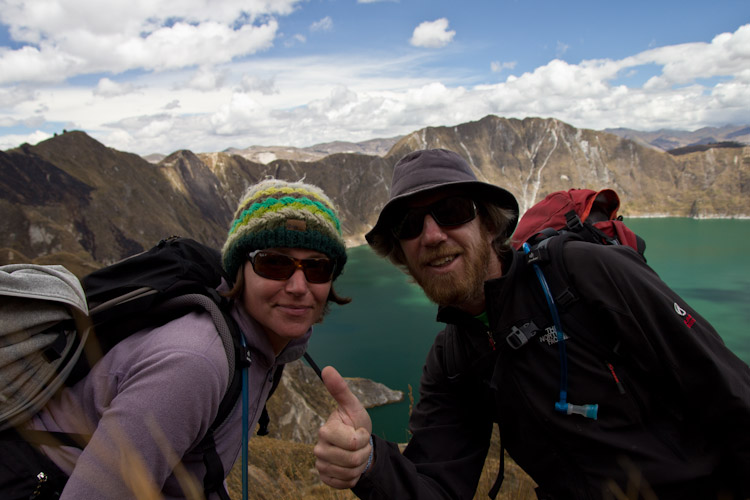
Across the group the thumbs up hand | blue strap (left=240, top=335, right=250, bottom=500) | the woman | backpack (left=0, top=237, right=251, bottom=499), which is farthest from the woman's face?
the thumbs up hand

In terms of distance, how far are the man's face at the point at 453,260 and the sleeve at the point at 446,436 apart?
0.46m

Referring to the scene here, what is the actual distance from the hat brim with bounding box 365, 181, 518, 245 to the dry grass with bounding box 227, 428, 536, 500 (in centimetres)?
212

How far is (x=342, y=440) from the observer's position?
1850 millimetres

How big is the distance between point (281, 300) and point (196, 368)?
71 centimetres

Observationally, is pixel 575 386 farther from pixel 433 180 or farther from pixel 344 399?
pixel 433 180

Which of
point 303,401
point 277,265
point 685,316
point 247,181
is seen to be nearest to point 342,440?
point 277,265

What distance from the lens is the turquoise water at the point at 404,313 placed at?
29297 mm

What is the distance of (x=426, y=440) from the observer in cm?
266

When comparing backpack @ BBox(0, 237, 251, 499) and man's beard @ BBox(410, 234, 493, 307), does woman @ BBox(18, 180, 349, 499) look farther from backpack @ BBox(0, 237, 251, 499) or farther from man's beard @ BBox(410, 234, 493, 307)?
man's beard @ BBox(410, 234, 493, 307)

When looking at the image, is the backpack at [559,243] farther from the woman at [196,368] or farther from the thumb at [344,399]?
the woman at [196,368]

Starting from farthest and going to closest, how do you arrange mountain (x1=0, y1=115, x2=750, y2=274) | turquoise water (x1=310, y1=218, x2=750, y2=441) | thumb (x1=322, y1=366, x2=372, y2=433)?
mountain (x1=0, y1=115, x2=750, y2=274)
turquoise water (x1=310, y1=218, x2=750, y2=441)
thumb (x1=322, y1=366, x2=372, y2=433)

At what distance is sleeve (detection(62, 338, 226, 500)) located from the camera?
1.46 metres

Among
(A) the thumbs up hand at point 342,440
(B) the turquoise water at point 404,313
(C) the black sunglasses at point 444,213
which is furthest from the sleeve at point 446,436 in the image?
(B) the turquoise water at point 404,313

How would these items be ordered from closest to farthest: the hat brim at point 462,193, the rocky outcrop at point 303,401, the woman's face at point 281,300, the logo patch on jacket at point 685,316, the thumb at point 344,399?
the thumb at point 344,399 < the logo patch on jacket at point 685,316 < the woman's face at point 281,300 < the hat brim at point 462,193 < the rocky outcrop at point 303,401
